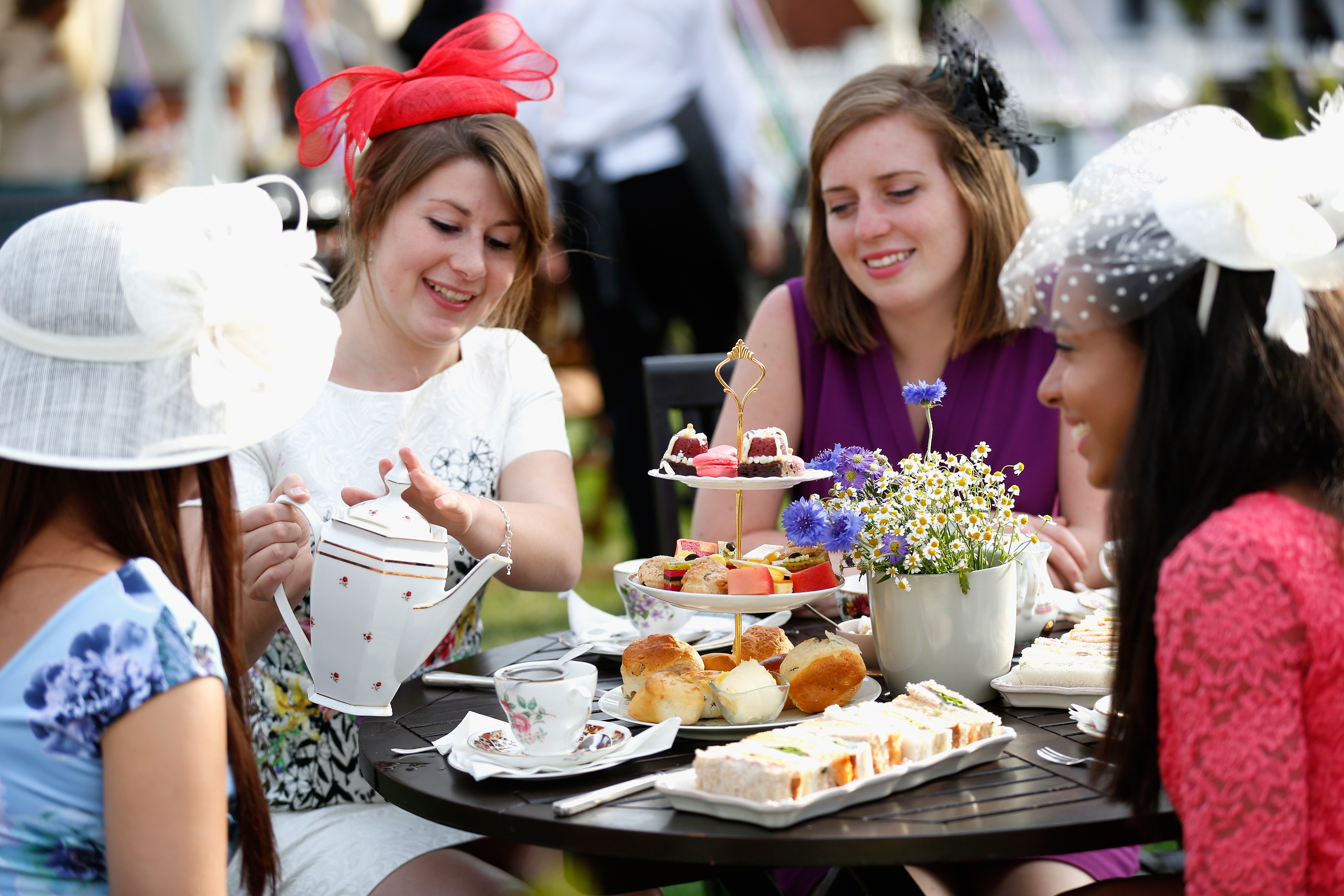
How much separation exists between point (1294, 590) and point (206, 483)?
1109 mm

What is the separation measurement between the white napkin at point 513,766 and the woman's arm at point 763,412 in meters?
0.94

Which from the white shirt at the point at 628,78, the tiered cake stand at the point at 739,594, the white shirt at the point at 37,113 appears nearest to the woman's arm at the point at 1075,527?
the tiered cake stand at the point at 739,594

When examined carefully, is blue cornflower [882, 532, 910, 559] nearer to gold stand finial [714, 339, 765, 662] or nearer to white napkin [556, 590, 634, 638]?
gold stand finial [714, 339, 765, 662]

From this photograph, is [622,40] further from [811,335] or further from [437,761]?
[437,761]

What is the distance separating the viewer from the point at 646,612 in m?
2.05

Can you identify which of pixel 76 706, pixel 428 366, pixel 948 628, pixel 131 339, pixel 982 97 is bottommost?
pixel 948 628

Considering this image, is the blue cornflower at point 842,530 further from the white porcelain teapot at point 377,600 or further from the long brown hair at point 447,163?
the long brown hair at point 447,163

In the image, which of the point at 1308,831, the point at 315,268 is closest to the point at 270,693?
the point at 315,268

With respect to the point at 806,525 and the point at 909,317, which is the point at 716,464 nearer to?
the point at 806,525

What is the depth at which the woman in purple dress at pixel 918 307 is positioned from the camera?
8.48 feet

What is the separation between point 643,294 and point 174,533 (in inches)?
146

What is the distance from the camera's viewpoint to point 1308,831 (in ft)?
3.92

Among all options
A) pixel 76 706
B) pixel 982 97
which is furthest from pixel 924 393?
pixel 76 706

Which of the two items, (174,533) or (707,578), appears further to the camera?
(707,578)
